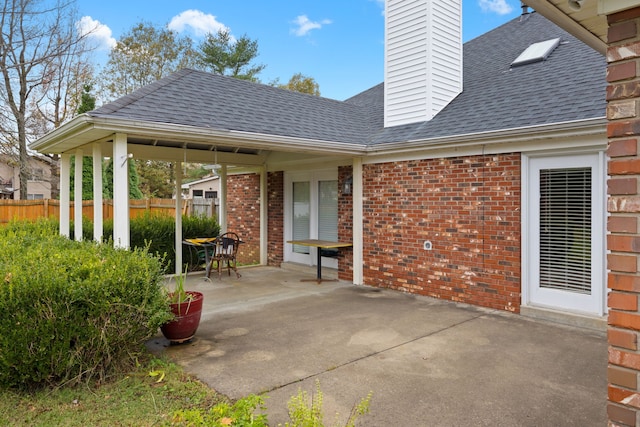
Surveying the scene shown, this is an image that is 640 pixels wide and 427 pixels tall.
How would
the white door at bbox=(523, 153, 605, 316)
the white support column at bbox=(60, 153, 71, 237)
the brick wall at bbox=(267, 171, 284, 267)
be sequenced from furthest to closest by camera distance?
the brick wall at bbox=(267, 171, 284, 267)
the white support column at bbox=(60, 153, 71, 237)
the white door at bbox=(523, 153, 605, 316)

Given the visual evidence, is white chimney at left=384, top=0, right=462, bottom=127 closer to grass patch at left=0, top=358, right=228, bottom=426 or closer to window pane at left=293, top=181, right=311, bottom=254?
window pane at left=293, top=181, right=311, bottom=254

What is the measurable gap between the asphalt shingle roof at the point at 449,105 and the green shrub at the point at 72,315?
224cm

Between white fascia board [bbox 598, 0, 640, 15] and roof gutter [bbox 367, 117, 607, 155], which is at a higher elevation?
roof gutter [bbox 367, 117, 607, 155]

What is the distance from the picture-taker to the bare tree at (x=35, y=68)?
15281 millimetres

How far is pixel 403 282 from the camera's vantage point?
7.30 m

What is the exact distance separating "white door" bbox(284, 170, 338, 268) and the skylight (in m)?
4.17

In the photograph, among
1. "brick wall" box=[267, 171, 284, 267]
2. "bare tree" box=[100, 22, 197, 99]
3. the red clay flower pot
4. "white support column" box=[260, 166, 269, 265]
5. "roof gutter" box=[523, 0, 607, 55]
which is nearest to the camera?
"roof gutter" box=[523, 0, 607, 55]

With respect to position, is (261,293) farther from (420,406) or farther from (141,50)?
(141,50)

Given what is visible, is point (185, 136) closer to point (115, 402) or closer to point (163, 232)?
point (115, 402)

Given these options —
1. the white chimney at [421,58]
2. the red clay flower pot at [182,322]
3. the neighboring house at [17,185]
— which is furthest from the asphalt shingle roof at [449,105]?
the neighboring house at [17,185]

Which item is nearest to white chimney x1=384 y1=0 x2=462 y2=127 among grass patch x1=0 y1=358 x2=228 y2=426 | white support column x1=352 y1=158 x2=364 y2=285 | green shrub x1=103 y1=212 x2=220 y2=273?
white support column x1=352 y1=158 x2=364 y2=285

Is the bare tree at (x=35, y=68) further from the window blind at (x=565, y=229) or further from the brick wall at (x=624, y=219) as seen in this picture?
the brick wall at (x=624, y=219)

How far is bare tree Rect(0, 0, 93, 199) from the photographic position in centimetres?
1528

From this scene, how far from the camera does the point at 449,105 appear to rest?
25.9 feet
